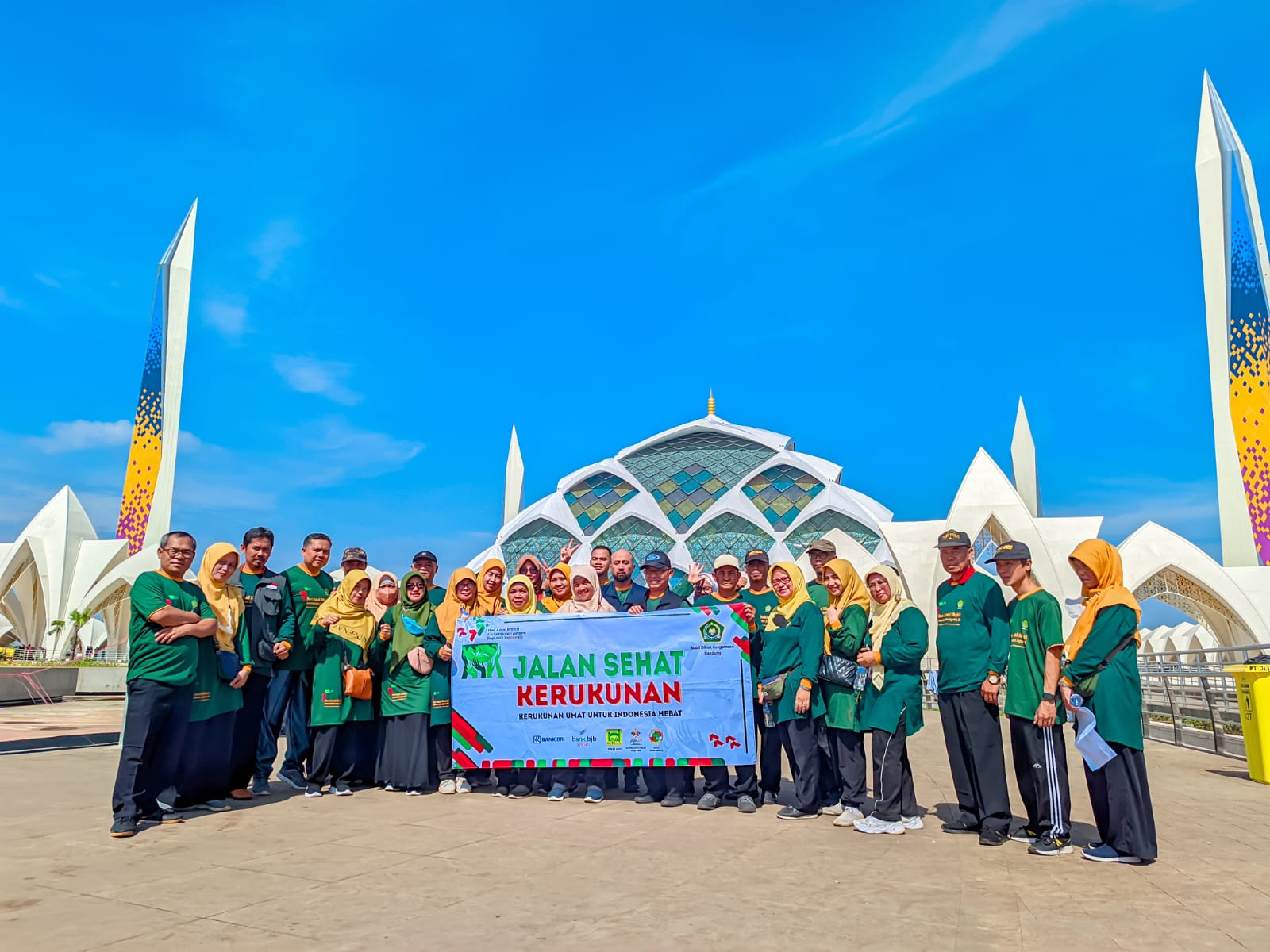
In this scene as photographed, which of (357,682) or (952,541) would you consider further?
(357,682)

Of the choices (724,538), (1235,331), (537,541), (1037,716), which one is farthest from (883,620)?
(537,541)

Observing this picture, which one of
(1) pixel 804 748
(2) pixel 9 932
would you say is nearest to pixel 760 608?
(1) pixel 804 748

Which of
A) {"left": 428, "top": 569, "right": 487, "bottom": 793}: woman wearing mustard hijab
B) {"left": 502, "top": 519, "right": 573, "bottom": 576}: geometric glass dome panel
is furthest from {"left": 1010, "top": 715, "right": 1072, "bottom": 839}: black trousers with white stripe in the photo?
{"left": 502, "top": 519, "right": 573, "bottom": 576}: geometric glass dome panel

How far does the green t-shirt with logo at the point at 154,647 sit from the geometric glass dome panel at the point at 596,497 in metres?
33.8

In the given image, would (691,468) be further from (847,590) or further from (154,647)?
(154,647)

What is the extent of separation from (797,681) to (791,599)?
0.51 meters

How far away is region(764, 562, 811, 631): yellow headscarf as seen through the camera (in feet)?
Answer: 16.9

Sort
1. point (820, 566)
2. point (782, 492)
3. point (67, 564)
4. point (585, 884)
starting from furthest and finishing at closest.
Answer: point (782, 492)
point (67, 564)
point (820, 566)
point (585, 884)

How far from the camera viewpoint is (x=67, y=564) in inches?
1237

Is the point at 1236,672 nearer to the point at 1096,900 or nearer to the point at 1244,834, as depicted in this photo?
the point at 1244,834

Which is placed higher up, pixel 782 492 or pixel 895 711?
pixel 782 492

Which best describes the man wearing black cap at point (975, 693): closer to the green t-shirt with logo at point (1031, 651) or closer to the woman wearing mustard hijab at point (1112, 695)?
the green t-shirt with logo at point (1031, 651)

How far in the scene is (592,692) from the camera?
18.1 feet

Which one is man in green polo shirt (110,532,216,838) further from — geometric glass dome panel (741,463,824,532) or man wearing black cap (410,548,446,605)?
geometric glass dome panel (741,463,824,532)
